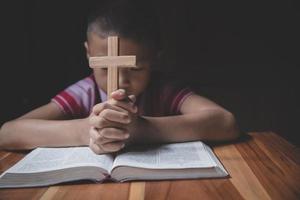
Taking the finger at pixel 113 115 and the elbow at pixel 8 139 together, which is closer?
the finger at pixel 113 115

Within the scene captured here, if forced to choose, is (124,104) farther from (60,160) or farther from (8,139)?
A: (8,139)

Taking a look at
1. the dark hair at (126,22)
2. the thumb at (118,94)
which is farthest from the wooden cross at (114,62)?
the dark hair at (126,22)

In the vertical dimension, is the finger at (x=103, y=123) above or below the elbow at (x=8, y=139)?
above

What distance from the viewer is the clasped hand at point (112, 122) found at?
0.71m

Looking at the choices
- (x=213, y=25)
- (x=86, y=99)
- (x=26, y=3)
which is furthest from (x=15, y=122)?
(x=213, y=25)

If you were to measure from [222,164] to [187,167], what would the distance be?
106mm

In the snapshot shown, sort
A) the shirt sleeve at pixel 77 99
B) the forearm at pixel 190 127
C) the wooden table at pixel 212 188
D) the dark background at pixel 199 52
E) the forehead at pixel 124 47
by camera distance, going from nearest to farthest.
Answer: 1. the wooden table at pixel 212 188
2. the forearm at pixel 190 127
3. the forehead at pixel 124 47
4. the shirt sleeve at pixel 77 99
5. the dark background at pixel 199 52

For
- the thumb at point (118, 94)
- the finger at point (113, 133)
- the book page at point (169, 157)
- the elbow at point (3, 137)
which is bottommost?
the elbow at point (3, 137)

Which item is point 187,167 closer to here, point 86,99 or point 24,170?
point 24,170

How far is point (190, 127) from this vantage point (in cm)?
87

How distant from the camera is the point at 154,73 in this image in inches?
50.8

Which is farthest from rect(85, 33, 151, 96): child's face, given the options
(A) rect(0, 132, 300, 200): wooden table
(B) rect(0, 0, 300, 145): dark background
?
(B) rect(0, 0, 300, 145): dark background

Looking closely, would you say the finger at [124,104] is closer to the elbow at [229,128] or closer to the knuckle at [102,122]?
the knuckle at [102,122]

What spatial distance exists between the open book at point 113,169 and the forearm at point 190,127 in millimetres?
113
